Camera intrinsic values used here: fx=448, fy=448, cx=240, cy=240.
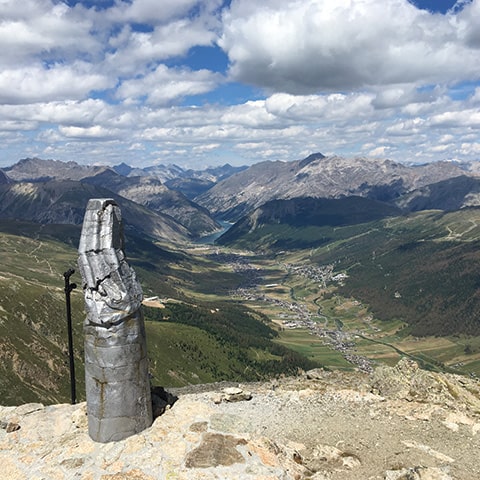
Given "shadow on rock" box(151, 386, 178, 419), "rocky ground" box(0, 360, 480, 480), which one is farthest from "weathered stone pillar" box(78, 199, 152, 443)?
"shadow on rock" box(151, 386, 178, 419)

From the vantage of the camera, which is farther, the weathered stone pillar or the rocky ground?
the weathered stone pillar

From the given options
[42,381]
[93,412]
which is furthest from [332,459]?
[42,381]

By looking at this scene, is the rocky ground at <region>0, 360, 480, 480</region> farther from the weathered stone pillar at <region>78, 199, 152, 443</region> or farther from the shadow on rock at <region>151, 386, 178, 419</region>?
the weathered stone pillar at <region>78, 199, 152, 443</region>

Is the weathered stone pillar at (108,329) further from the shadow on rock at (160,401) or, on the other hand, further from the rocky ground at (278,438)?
the shadow on rock at (160,401)

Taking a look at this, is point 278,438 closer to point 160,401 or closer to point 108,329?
point 160,401

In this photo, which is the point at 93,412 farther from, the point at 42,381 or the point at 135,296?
the point at 42,381
